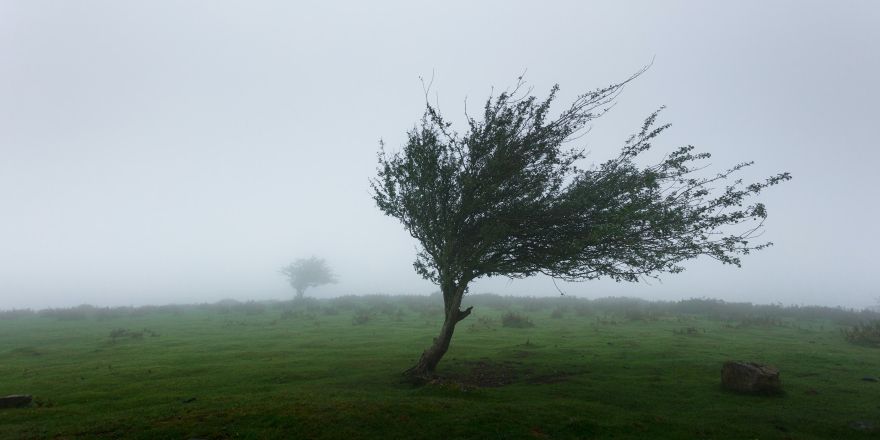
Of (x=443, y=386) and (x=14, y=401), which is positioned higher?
(x=443, y=386)

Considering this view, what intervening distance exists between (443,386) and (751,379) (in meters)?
12.2

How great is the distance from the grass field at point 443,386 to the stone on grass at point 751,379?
0.51 meters

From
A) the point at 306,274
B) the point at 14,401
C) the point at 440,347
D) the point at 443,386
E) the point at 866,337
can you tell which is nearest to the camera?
the point at 14,401

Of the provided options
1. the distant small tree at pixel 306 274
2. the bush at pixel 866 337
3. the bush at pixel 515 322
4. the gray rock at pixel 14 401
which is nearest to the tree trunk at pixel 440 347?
the gray rock at pixel 14 401

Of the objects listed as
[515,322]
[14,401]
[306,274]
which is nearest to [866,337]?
[515,322]

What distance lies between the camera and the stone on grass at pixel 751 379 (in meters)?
17.7

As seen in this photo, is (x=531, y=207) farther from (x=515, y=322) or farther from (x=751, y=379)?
(x=515, y=322)

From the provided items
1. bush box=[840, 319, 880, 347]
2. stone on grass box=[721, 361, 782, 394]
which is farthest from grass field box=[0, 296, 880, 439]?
bush box=[840, 319, 880, 347]

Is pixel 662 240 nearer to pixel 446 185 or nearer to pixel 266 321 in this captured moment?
pixel 446 185

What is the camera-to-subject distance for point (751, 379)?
1778cm

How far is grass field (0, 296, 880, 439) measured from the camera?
13.9 meters

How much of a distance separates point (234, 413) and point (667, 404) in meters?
15.5

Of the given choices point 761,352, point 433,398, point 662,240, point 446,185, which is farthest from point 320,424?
point 761,352

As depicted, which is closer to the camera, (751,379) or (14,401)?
(14,401)
